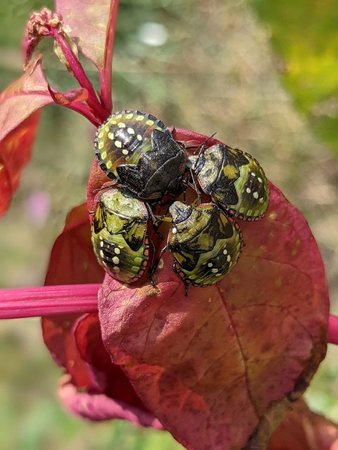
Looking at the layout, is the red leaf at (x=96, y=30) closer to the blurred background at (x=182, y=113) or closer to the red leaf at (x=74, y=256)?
the red leaf at (x=74, y=256)

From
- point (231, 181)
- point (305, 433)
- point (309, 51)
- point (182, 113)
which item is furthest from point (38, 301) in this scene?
point (182, 113)

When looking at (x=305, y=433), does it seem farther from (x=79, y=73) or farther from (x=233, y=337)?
(x=79, y=73)

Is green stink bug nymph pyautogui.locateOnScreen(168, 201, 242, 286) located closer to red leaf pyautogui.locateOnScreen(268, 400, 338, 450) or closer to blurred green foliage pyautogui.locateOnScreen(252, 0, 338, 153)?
red leaf pyautogui.locateOnScreen(268, 400, 338, 450)

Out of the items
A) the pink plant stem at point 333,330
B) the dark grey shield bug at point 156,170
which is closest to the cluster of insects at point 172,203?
the dark grey shield bug at point 156,170

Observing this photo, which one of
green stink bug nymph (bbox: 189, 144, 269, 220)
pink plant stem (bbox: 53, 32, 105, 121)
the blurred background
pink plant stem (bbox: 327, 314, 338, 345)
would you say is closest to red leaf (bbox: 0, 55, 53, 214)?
pink plant stem (bbox: 53, 32, 105, 121)

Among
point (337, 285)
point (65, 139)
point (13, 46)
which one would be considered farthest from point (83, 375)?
point (65, 139)

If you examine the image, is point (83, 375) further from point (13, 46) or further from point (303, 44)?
point (13, 46)
